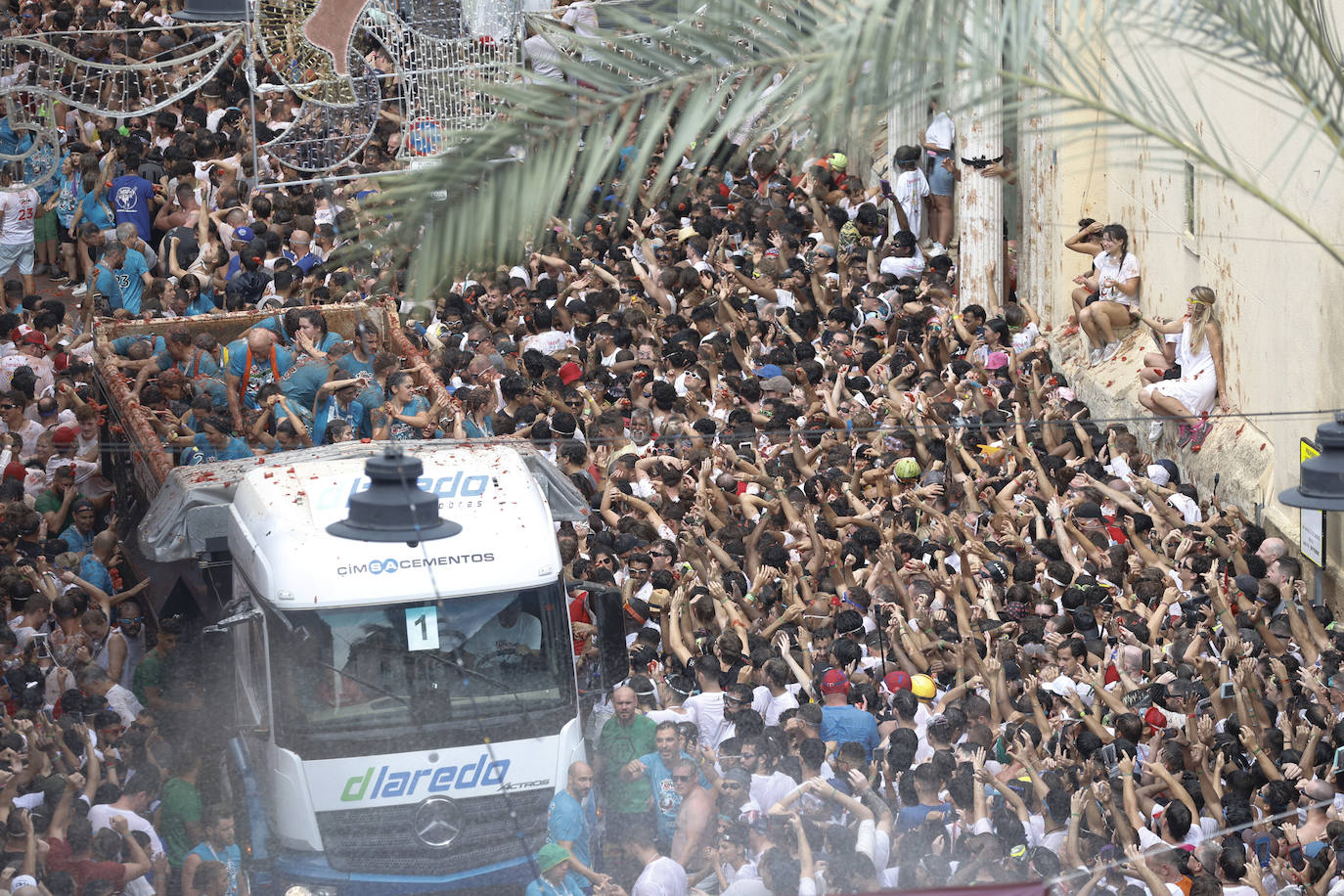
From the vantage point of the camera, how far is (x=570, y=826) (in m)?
8.25

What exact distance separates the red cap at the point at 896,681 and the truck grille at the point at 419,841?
204 centimetres

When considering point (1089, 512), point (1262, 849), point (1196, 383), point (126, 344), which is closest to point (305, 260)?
point (126, 344)

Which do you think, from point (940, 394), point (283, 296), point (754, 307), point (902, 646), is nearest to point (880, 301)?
point (754, 307)

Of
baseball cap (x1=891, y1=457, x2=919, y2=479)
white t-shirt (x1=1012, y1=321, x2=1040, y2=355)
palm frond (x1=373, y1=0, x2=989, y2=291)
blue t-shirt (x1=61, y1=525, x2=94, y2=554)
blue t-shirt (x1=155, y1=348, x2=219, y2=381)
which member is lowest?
blue t-shirt (x1=61, y1=525, x2=94, y2=554)

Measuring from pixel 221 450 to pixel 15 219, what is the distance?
270 inches

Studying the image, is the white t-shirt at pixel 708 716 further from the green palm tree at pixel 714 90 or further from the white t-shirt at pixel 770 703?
the green palm tree at pixel 714 90

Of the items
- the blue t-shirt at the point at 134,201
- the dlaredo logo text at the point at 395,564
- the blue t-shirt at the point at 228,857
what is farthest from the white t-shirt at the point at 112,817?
the blue t-shirt at the point at 134,201

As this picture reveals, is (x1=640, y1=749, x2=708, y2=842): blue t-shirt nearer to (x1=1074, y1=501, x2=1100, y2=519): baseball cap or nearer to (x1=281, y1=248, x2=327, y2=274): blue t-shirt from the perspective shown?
(x1=1074, y1=501, x2=1100, y2=519): baseball cap

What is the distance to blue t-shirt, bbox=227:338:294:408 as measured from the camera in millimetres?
12594

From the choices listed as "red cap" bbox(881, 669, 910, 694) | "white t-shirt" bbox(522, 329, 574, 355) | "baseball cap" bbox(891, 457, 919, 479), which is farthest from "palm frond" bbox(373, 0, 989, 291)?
"white t-shirt" bbox(522, 329, 574, 355)

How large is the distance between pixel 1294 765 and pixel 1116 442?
5.17m

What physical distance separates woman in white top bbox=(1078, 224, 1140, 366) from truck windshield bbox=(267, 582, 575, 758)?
870cm

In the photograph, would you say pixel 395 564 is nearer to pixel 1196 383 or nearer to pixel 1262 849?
pixel 1262 849

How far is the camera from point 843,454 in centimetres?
1230
